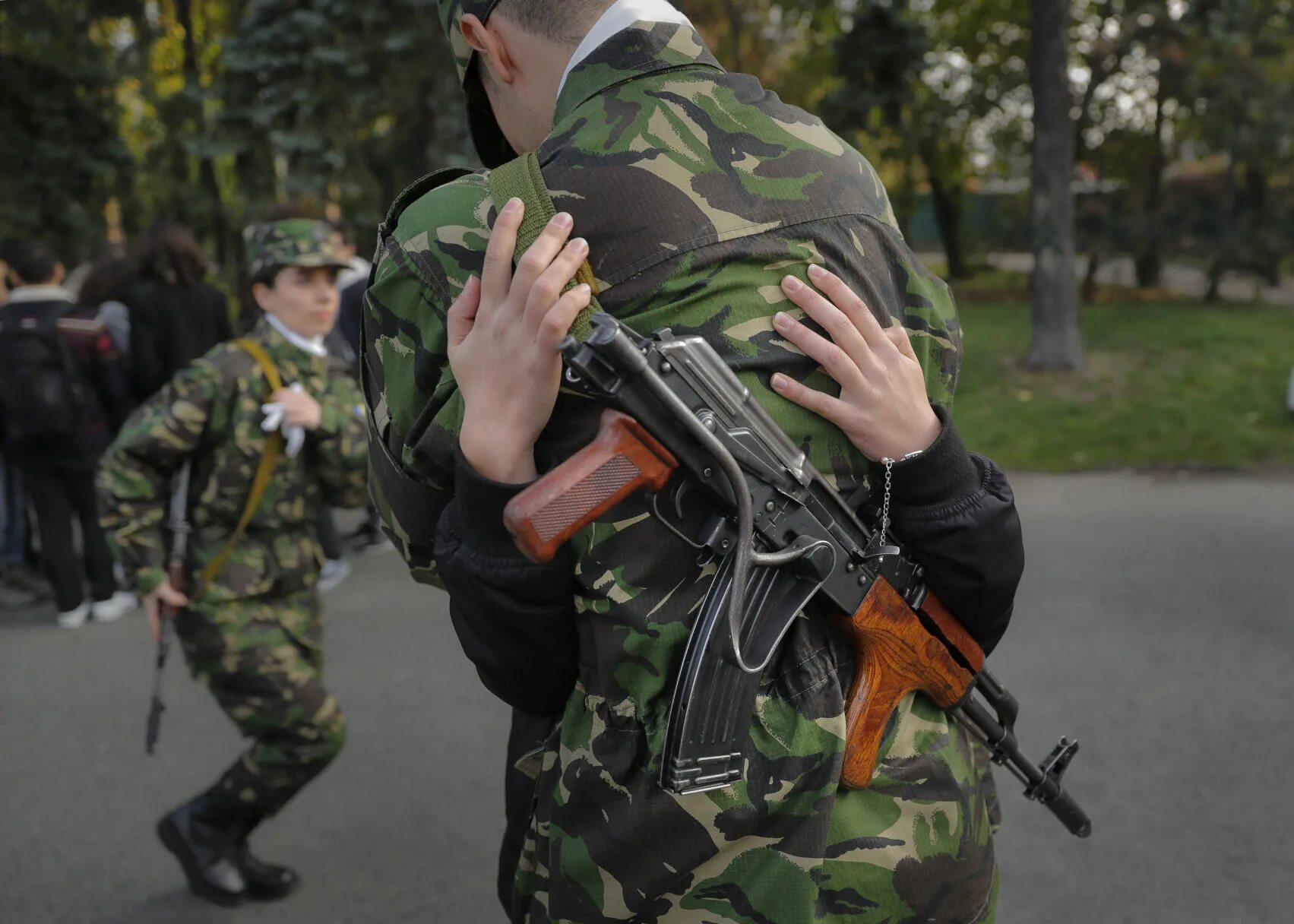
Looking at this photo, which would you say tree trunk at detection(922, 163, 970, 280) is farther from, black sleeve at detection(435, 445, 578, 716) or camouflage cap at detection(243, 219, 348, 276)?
black sleeve at detection(435, 445, 578, 716)

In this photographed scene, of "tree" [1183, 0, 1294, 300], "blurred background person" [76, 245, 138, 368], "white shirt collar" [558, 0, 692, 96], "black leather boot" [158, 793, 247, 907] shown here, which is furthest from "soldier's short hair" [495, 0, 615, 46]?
"tree" [1183, 0, 1294, 300]

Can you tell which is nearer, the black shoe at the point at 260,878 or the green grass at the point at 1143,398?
the black shoe at the point at 260,878

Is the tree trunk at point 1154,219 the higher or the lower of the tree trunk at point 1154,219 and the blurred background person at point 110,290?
the lower

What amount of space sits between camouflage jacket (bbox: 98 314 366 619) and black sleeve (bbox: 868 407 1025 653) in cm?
249

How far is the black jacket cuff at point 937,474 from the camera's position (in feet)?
5.22

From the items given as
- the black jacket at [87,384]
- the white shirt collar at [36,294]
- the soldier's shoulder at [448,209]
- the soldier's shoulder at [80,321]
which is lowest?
the black jacket at [87,384]

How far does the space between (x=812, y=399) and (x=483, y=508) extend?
44cm

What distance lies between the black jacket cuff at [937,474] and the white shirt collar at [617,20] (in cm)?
65

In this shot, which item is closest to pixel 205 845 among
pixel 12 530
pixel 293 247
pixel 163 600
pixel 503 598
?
pixel 163 600

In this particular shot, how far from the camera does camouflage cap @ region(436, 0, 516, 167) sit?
63.6 inches

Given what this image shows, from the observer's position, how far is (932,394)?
1.73 meters

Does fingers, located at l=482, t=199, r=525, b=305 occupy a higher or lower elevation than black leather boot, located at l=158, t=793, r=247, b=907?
higher

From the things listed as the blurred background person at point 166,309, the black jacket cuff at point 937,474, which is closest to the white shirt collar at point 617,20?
the black jacket cuff at point 937,474

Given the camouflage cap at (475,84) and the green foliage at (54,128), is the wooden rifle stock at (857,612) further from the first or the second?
the green foliage at (54,128)
